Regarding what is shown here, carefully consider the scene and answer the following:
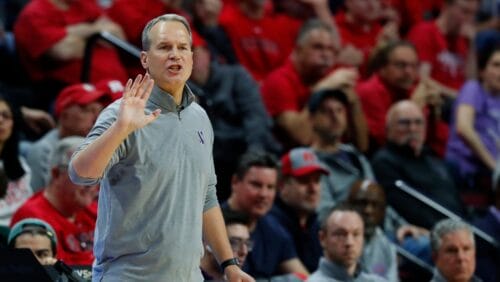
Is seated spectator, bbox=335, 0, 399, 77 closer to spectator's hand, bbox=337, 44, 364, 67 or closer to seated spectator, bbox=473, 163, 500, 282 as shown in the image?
spectator's hand, bbox=337, 44, 364, 67

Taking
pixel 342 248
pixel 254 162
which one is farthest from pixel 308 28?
pixel 342 248

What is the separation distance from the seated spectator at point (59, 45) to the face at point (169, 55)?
4.02m

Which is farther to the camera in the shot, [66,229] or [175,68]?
[66,229]

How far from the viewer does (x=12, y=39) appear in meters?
8.23

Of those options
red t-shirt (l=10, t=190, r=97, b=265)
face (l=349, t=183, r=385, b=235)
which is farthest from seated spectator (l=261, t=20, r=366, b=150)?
red t-shirt (l=10, t=190, r=97, b=265)

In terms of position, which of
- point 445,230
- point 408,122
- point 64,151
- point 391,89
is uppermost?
point 391,89

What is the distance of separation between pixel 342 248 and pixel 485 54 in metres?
3.58

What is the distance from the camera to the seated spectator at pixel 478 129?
9195 millimetres

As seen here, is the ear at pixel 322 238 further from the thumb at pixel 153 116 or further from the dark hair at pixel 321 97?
the thumb at pixel 153 116

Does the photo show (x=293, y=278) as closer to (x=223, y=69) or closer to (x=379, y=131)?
(x=223, y=69)

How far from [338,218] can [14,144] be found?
1.90 metres

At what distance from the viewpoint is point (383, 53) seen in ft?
30.8

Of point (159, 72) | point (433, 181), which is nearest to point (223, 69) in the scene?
point (433, 181)

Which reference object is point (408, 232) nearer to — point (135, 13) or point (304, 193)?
point (304, 193)
